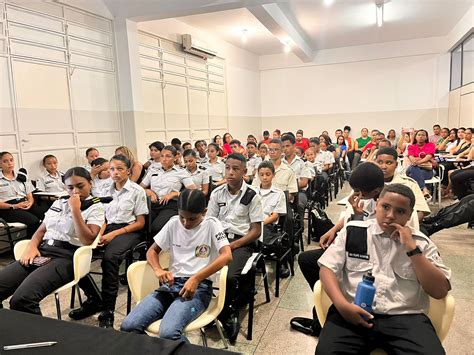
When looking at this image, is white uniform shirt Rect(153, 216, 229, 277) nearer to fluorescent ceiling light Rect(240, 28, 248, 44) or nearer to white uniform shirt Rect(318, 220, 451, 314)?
white uniform shirt Rect(318, 220, 451, 314)

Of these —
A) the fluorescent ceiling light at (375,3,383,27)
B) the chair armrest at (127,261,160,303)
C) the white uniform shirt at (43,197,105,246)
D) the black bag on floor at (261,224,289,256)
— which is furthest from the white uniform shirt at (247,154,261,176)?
the fluorescent ceiling light at (375,3,383,27)

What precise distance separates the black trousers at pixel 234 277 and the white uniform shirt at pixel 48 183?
125 inches

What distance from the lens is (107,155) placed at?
5941mm

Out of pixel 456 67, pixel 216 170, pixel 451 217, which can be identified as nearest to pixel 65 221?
pixel 216 170

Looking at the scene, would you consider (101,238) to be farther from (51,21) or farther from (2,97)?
(51,21)

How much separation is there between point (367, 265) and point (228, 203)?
129cm

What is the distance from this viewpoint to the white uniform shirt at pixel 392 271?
1500 mm

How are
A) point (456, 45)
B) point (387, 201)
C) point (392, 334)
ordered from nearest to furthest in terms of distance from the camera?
point (392, 334) → point (387, 201) → point (456, 45)

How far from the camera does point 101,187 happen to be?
359cm

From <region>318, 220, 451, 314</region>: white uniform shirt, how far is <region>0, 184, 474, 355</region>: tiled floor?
792mm

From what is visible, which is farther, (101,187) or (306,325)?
(101,187)

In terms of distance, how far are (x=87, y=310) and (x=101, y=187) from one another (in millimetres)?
1354

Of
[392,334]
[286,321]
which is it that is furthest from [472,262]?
[392,334]

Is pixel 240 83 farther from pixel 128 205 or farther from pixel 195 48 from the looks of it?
pixel 128 205
